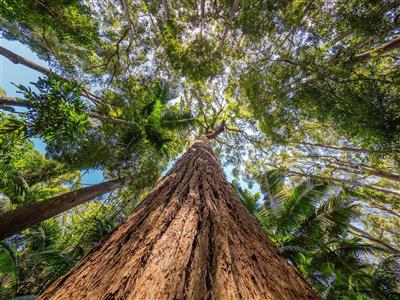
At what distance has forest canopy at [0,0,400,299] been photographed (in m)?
4.29

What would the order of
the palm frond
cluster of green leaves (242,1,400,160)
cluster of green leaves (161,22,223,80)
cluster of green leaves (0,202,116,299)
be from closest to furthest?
cluster of green leaves (0,202,116,299) < cluster of green leaves (242,1,400,160) < the palm frond < cluster of green leaves (161,22,223,80)

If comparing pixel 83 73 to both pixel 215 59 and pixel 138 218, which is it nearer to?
pixel 215 59

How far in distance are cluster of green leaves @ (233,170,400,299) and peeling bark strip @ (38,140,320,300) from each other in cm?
396

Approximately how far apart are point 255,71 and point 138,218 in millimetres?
7976

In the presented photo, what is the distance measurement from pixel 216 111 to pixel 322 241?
26.5 ft

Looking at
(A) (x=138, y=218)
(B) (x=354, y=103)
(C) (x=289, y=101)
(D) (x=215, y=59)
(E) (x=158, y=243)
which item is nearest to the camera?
(E) (x=158, y=243)

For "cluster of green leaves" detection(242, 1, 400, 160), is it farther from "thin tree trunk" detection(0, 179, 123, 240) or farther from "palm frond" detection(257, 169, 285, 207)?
"thin tree trunk" detection(0, 179, 123, 240)

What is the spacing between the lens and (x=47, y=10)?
524 cm

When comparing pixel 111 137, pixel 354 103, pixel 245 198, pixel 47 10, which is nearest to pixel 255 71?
pixel 354 103

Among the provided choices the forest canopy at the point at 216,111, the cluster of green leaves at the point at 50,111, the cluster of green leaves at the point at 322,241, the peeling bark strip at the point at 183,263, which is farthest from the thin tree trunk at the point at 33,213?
the cluster of green leaves at the point at 322,241

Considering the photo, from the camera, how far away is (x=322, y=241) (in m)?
5.70

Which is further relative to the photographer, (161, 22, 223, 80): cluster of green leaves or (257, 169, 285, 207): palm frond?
→ (161, 22, 223, 80): cluster of green leaves

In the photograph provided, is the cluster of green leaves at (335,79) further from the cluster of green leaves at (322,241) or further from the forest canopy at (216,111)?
the cluster of green leaves at (322,241)

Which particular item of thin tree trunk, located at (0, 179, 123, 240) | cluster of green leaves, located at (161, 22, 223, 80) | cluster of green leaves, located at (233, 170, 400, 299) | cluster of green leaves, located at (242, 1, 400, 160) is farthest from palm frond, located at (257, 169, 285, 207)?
thin tree trunk, located at (0, 179, 123, 240)
